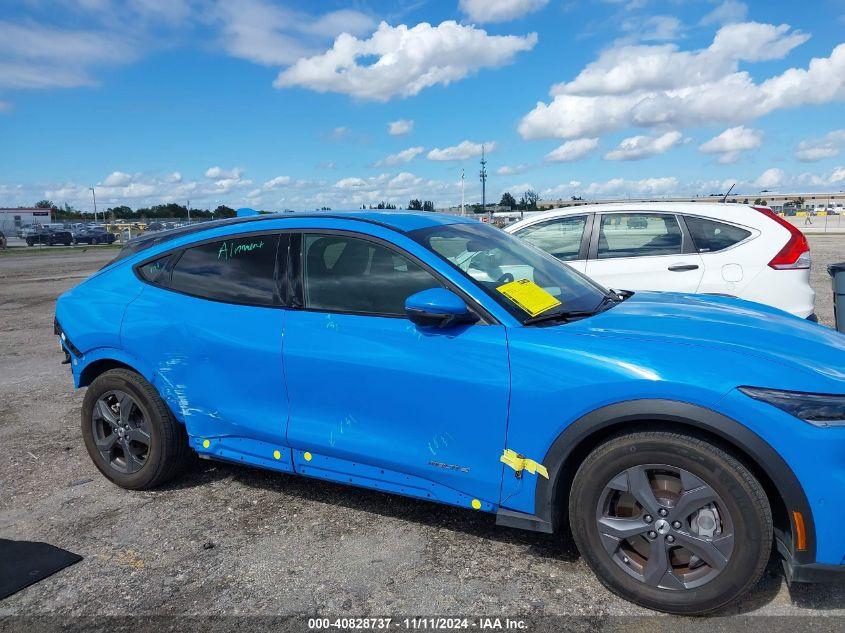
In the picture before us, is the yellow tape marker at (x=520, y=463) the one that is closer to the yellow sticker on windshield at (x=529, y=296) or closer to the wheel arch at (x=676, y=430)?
the wheel arch at (x=676, y=430)

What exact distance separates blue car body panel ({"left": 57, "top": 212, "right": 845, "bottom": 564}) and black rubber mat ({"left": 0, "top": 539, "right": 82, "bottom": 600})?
847 millimetres

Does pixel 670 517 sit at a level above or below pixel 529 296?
below

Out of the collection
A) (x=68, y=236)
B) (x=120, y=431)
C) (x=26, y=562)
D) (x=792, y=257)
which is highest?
(x=68, y=236)

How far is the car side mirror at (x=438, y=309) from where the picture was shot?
Result: 2789 mm

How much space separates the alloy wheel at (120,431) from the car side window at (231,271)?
80 cm

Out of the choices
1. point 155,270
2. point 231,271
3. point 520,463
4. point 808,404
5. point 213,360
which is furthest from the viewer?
point 155,270

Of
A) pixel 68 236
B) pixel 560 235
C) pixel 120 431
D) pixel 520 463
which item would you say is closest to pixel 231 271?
pixel 120 431

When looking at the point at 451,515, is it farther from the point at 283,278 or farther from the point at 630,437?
the point at 283,278

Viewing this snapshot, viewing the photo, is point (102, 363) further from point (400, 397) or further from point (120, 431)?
point (400, 397)

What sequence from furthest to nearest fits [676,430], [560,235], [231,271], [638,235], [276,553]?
[560,235] < [638,235] < [231,271] < [276,553] < [676,430]

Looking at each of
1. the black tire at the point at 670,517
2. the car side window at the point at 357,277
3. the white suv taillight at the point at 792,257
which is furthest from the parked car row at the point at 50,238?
the black tire at the point at 670,517

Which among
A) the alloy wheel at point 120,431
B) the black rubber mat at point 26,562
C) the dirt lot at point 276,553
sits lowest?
the black rubber mat at point 26,562

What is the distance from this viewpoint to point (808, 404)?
2.34 m

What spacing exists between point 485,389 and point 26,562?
7.99 feet
